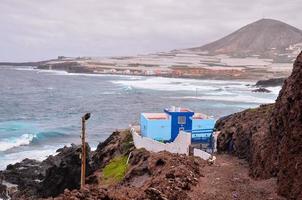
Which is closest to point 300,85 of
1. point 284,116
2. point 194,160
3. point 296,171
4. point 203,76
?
point 284,116

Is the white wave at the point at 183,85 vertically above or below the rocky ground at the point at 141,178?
below

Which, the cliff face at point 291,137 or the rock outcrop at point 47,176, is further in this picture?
the rock outcrop at point 47,176

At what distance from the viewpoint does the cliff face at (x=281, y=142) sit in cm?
1761

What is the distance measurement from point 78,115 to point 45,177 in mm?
36101

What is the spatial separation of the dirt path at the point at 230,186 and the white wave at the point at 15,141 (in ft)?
83.8

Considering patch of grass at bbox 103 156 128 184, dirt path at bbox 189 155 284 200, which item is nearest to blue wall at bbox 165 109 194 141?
patch of grass at bbox 103 156 128 184

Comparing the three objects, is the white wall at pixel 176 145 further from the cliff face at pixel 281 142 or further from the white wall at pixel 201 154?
the cliff face at pixel 281 142

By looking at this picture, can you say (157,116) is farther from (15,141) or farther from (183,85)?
(183,85)

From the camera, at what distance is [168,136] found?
107 feet

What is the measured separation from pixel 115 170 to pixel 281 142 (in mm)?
12242

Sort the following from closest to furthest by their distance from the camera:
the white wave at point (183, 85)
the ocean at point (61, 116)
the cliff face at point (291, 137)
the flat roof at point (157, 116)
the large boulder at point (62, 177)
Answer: the cliff face at point (291, 137) < the large boulder at point (62, 177) < the flat roof at point (157, 116) < the ocean at point (61, 116) < the white wave at point (183, 85)

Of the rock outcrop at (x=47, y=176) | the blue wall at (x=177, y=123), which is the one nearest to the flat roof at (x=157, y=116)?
the blue wall at (x=177, y=123)

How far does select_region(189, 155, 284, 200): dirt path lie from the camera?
18.4 meters

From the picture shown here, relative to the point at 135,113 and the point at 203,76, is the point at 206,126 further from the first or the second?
the point at 203,76
